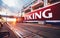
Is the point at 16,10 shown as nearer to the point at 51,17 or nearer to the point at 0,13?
the point at 0,13

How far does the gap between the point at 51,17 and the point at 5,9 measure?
106 cm

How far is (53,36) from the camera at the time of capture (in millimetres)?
2695

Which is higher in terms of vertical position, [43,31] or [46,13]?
[46,13]

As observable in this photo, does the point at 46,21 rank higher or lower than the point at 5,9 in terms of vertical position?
lower

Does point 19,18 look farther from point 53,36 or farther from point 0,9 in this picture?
point 53,36

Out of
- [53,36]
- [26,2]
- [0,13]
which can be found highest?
[26,2]

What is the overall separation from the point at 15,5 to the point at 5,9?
247mm

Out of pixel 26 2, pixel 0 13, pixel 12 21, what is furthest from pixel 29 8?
pixel 0 13

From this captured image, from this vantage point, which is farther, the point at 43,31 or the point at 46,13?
the point at 43,31

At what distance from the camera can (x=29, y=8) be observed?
3145 mm

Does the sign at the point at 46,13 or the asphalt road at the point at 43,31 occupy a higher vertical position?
the sign at the point at 46,13

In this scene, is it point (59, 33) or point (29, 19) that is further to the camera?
point (29, 19)

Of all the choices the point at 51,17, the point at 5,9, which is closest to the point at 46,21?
the point at 51,17

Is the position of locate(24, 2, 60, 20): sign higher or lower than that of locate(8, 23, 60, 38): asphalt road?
higher
